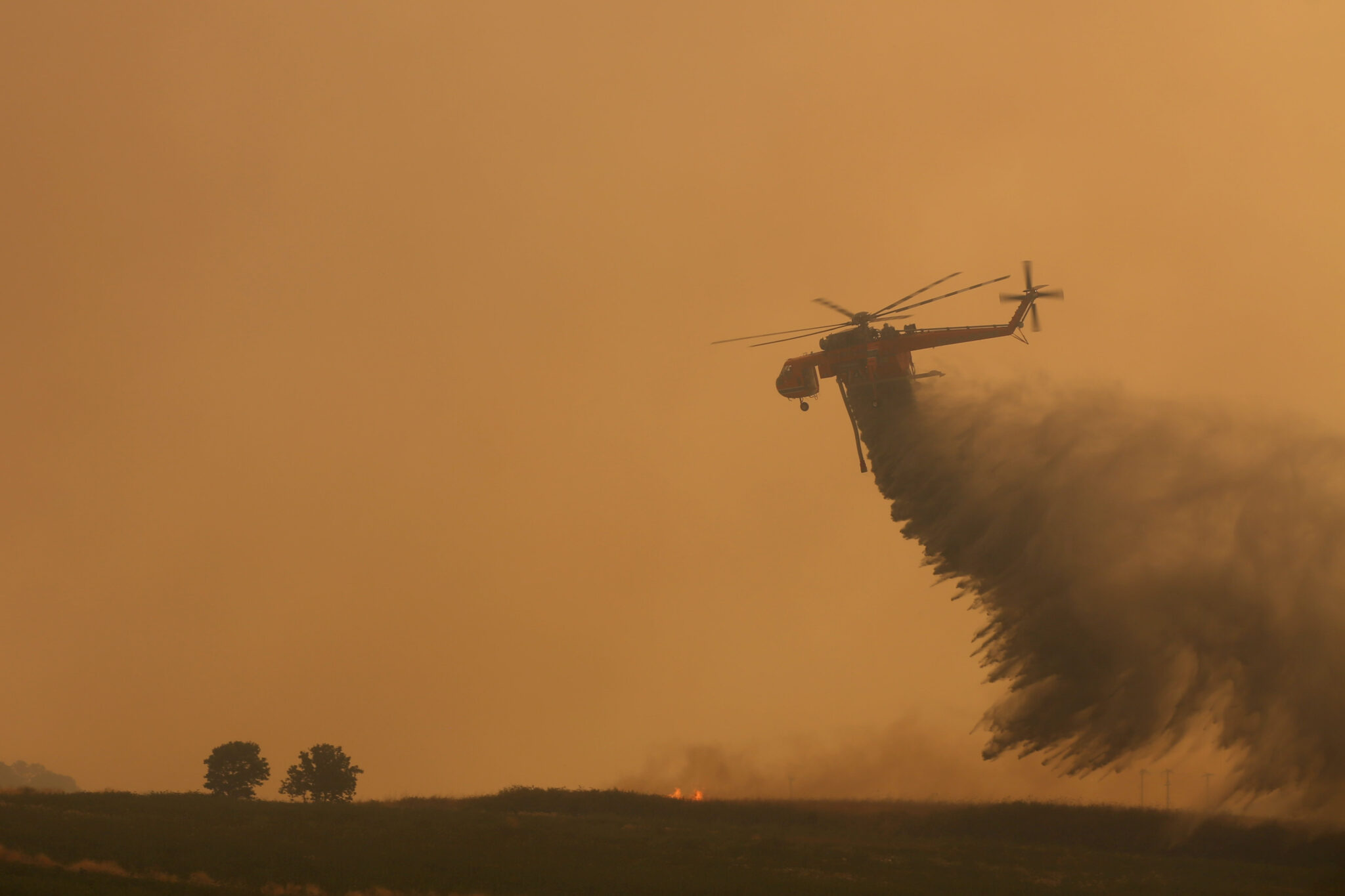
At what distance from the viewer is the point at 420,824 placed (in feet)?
193

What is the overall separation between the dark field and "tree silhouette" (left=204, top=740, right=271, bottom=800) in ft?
84.0

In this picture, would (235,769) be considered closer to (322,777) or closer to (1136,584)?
(322,777)

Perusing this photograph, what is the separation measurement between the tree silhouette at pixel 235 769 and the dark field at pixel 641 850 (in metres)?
25.6

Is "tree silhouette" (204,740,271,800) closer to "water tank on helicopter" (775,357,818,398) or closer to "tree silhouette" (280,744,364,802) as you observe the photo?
"tree silhouette" (280,744,364,802)

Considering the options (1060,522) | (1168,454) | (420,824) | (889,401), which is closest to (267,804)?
(420,824)

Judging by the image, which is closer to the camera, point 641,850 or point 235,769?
point 641,850

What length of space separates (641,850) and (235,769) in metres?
54.5

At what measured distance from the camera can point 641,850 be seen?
175ft

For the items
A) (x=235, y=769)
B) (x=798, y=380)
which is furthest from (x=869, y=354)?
(x=235, y=769)

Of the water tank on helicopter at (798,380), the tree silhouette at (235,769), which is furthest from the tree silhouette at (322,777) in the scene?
the water tank on helicopter at (798,380)

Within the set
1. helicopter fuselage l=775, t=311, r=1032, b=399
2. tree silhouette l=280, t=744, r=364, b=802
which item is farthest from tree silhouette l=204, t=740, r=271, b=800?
helicopter fuselage l=775, t=311, r=1032, b=399

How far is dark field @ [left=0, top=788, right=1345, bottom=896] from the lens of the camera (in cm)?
4412

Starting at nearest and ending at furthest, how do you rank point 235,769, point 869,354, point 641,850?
point 641,850, point 869,354, point 235,769

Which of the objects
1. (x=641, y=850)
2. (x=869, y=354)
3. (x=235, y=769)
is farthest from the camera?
(x=235, y=769)
